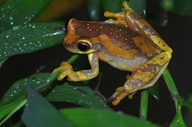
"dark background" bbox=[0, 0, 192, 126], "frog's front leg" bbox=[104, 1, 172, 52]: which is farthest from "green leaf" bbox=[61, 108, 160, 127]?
"dark background" bbox=[0, 0, 192, 126]

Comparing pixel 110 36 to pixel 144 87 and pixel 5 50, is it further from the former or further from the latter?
pixel 5 50

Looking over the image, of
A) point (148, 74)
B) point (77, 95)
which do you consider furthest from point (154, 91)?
point (77, 95)

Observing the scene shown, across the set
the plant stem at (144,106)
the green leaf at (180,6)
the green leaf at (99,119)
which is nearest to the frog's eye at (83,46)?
the plant stem at (144,106)

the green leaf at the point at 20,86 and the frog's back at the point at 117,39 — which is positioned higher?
the frog's back at the point at 117,39

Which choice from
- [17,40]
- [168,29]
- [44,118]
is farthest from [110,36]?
[168,29]

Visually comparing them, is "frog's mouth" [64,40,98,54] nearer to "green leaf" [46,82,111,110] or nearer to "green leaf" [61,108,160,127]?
"green leaf" [46,82,111,110]

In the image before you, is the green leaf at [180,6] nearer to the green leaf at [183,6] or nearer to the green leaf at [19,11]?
the green leaf at [183,6]
